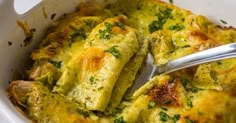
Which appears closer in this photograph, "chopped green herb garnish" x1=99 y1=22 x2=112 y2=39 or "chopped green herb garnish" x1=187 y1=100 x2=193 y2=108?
"chopped green herb garnish" x1=187 y1=100 x2=193 y2=108

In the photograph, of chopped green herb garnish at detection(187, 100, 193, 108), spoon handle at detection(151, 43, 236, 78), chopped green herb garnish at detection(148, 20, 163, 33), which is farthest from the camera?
chopped green herb garnish at detection(148, 20, 163, 33)

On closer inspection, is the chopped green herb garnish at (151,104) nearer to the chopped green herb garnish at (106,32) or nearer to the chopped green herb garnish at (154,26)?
the chopped green herb garnish at (106,32)

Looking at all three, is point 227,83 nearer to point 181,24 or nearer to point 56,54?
point 181,24

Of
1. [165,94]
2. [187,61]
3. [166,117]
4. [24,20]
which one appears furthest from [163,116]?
[24,20]

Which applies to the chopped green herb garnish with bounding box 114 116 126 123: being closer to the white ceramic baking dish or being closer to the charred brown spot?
the charred brown spot

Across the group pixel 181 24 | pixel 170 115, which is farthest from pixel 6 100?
pixel 181 24

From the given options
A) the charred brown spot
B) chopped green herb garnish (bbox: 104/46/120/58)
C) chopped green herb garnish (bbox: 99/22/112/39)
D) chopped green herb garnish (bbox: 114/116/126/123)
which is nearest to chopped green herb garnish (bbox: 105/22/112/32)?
chopped green herb garnish (bbox: 99/22/112/39)

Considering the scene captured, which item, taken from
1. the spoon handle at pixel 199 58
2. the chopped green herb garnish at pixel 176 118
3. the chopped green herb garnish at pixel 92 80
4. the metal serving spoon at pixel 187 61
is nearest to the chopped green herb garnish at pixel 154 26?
the metal serving spoon at pixel 187 61
